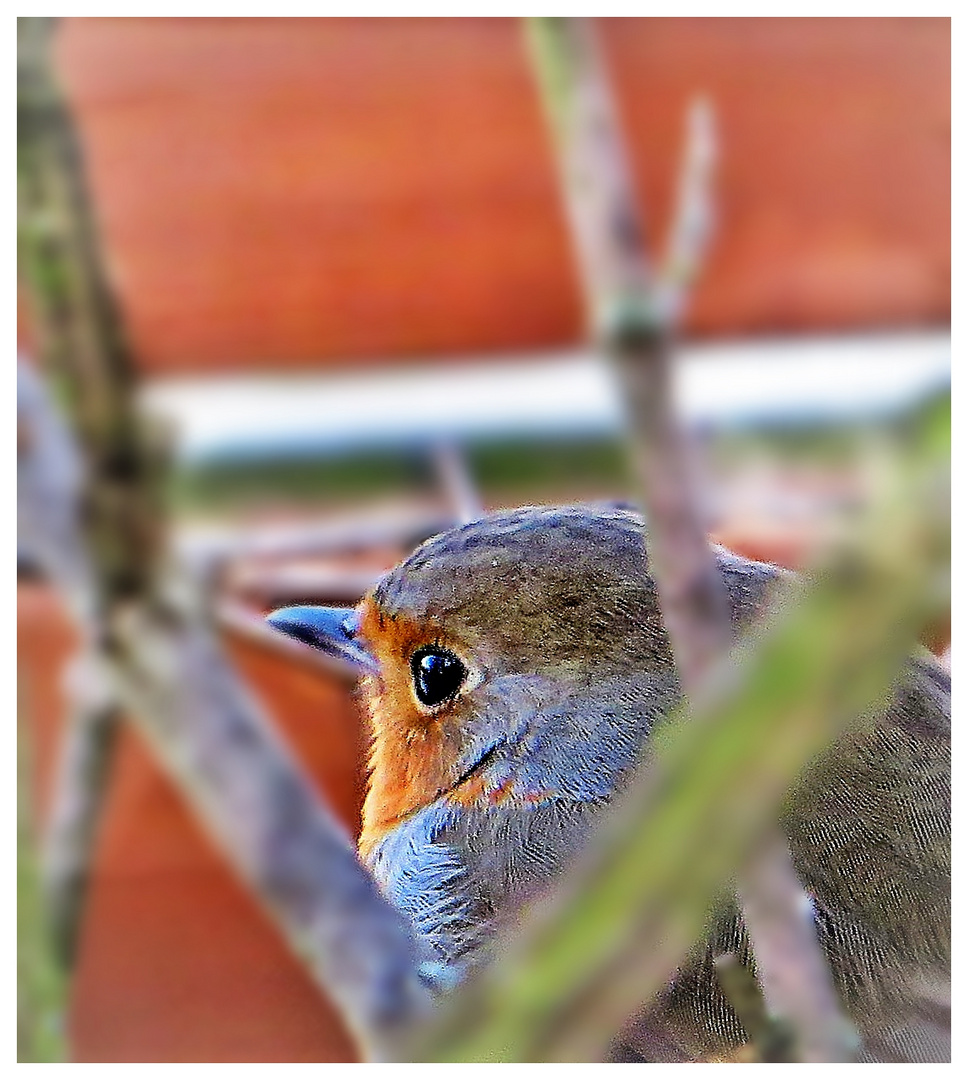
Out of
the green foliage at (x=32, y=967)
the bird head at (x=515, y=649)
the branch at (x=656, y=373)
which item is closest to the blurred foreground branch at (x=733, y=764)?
the branch at (x=656, y=373)

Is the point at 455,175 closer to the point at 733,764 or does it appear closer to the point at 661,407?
the point at 661,407

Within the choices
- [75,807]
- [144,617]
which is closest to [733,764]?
[144,617]

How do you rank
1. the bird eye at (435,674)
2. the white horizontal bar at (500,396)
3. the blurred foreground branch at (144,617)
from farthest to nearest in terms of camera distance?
1. the white horizontal bar at (500,396)
2. the bird eye at (435,674)
3. the blurred foreground branch at (144,617)

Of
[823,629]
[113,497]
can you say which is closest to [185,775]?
[113,497]

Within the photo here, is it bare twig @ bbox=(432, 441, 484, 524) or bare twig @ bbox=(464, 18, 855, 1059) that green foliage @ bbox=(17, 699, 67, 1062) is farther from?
bare twig @ bbox=(432, 441, 484, 524)

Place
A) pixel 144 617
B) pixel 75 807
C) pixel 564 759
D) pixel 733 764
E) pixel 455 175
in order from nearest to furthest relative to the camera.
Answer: pixel 733 764 < pixel 144 617 < pixel 75 807 < pixel 564 759 < pixel 455 175

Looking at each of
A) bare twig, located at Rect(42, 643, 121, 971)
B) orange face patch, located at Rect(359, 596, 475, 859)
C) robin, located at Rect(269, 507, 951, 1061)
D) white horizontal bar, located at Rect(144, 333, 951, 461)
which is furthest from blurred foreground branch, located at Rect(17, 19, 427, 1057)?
white horizontal bar, located at Rect(144, 333, 951, 461)

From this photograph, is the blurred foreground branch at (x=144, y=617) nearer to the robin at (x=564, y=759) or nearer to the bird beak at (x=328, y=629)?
the robin at (x=564, y=759)
